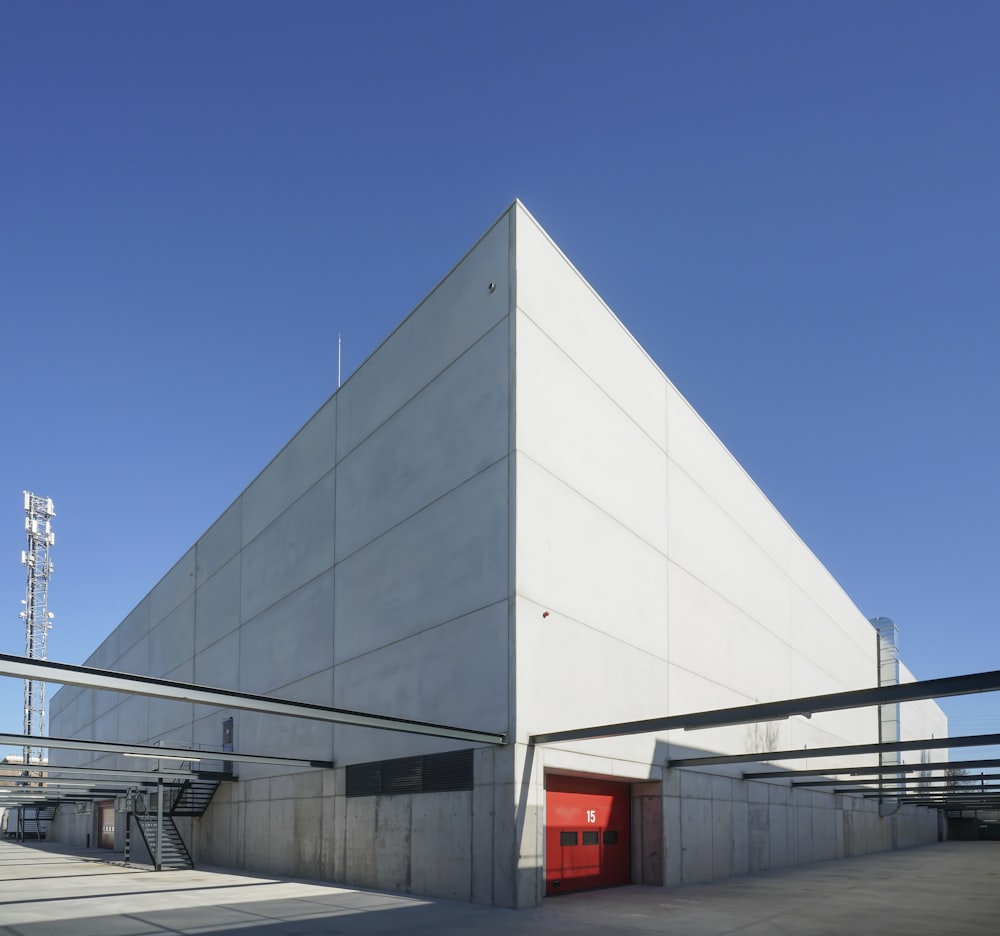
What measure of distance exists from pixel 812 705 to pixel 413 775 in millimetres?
9347

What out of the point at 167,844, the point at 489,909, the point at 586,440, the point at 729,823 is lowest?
the point at 167,844

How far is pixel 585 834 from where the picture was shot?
19328 mm

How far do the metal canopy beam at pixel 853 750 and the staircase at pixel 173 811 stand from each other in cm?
1718

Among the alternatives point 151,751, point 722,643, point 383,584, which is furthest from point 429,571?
point 722,643

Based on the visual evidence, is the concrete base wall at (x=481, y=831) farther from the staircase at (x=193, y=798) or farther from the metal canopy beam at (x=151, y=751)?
the metal canopy beam at (x=151, y=751)

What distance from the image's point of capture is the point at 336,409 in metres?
26.3

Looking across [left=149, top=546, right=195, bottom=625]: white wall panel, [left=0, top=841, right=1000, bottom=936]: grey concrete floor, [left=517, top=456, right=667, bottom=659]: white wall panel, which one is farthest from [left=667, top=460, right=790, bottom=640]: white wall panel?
[left=149, top=546, right=195, bottom=625]: white wall panel

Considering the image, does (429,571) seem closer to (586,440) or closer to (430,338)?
(586,440)

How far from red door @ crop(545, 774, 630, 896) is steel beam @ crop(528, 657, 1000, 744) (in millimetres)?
2279

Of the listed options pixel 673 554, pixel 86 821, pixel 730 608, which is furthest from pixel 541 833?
pixel 86 821

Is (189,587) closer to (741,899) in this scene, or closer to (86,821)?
(86,821)

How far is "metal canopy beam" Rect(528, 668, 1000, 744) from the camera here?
11945mm

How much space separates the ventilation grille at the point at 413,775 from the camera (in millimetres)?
17797

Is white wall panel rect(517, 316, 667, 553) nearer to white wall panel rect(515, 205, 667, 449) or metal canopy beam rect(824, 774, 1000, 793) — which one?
white wall panel rect(515, 205, 667, 449)
